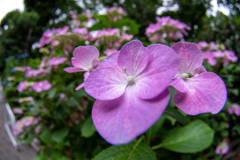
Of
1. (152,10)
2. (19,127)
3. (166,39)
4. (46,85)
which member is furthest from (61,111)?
(152,10)

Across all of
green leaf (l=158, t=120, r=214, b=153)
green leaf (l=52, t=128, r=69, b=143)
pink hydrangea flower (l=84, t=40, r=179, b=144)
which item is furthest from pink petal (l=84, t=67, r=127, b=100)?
green leaf (l=52, t=128, r=69, b=143)

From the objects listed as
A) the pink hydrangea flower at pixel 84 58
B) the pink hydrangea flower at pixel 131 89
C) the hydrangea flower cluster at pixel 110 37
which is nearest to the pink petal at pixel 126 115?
the pink hydrangea flower at pixel 131 89

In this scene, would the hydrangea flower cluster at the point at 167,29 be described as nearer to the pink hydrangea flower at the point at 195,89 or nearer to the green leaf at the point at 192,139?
the green leaf at the point at 192,139

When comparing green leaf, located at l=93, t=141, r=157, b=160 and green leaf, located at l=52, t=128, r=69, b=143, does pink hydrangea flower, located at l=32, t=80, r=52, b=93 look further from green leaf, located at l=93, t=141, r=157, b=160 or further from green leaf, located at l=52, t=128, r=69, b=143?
green leaf, located at l=93, t=141, r=157, b=160

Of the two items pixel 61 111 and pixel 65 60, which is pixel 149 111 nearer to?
pixel 65 60

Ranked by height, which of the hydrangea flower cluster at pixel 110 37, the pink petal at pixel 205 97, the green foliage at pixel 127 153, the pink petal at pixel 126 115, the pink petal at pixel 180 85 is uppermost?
the pink petal at pixel 126 115

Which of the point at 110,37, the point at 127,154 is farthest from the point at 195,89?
the point at 110,37

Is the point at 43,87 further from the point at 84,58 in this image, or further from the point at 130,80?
the point at 130,80
